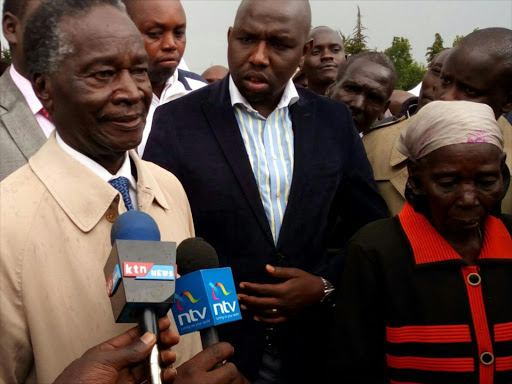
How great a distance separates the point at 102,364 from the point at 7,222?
547 millimetres

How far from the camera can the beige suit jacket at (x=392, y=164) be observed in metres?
3.36

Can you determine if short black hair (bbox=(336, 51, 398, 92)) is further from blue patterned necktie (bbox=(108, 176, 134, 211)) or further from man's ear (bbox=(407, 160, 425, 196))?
blue patterned necktie (bbox=(108, 176, 134, 211))

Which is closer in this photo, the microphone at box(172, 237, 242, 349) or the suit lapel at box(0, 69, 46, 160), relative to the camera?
the microphone at box(172, 237, 242, 349)

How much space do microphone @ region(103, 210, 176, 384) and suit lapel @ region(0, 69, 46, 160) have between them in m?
1.36

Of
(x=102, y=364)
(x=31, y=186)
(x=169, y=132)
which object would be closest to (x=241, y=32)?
(x=169, y=132)

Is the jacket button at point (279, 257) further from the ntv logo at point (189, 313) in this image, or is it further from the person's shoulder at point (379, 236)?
the ntv logo at point (189, 313)

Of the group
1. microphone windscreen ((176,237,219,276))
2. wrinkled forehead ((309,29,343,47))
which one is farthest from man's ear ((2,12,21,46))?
wrinkled forehead ((309,29,343,47))

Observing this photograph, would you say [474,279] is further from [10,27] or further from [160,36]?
[160,36]

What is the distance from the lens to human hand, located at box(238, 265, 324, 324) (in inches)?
113

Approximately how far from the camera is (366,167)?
3.25m

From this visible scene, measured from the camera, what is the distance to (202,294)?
68.9 inches

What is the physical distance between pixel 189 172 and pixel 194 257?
115 centimetres

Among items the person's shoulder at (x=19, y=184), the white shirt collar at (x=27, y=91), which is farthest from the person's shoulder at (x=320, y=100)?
the person's shoulder at (x=19, y=184)

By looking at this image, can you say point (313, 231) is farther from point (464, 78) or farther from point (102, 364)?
point (102, 364)
